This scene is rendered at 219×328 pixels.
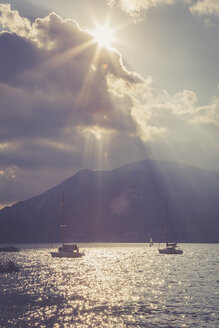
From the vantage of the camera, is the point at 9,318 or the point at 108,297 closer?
the point at 9,318

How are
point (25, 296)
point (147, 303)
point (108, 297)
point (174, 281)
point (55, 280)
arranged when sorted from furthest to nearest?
1. point (55, 280)
2. point (174, 281)
3. point (25, 296)
4. point (108, 297)
5. point (147, 303)

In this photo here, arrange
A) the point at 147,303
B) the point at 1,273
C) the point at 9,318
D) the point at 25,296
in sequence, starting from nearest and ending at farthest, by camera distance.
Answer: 1. the point at 9,318
2. the point at 147,303
3. the point at 25,296
4. the point at 1,273

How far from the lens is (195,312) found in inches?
2251

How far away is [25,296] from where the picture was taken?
248ft

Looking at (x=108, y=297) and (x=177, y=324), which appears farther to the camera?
(x=108, y=297)

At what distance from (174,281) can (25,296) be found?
126ft

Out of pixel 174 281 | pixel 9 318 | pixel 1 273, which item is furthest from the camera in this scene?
pixel 1 273

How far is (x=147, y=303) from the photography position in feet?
211

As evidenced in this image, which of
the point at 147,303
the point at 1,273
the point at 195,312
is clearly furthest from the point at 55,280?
the point at 195,312

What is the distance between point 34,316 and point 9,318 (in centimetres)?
340

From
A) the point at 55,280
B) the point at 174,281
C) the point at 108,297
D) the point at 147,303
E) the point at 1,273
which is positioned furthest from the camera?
the point at 1,273

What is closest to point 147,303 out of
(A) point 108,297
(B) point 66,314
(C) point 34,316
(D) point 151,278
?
(A) point 108,297

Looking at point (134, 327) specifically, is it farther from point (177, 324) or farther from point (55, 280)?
point (55, 280)

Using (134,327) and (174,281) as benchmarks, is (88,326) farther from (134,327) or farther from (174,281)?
(174,281)
